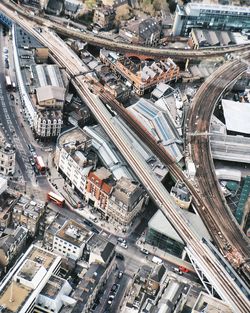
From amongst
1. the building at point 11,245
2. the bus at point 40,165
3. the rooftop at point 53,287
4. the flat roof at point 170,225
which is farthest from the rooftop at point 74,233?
the bus at point 40,165

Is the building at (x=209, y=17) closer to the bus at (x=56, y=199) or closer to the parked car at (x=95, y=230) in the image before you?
the bus at (x=56, y=199)

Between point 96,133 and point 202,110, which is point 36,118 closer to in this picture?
point 96,133

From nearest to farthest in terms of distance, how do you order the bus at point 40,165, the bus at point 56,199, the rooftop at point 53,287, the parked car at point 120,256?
A: 1. the rooftop at point 53,287
2. the parked car at point 120,256
3. the bus at point 56,199
4. the bus at point 40,165

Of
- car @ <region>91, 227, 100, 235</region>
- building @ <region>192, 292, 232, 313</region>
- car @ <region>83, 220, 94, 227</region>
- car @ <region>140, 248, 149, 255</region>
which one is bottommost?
building @ <region>192, 292, 232, 313</region>

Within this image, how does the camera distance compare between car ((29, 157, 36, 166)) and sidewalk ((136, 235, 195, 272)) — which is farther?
car ((29, 157, 36, 166))

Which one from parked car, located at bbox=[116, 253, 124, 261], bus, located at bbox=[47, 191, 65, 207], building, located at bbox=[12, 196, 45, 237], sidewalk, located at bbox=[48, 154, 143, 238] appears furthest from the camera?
bus, located at bbox=[47, 191, 65, 207]

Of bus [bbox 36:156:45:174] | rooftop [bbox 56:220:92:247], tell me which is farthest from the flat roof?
bus [bbox 36:156:45:174]

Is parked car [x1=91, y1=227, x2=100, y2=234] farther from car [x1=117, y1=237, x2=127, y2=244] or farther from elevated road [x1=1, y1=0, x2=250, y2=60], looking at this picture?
elevated road [x1=1, y1=0, x2=250, y2=60]
